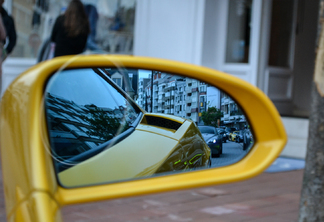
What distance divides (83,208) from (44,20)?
6.33 metres

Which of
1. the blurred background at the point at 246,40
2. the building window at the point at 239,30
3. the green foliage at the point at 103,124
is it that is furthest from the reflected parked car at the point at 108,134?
the building window at the point at 239,30

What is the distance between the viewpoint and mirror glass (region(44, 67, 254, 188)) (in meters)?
0.99

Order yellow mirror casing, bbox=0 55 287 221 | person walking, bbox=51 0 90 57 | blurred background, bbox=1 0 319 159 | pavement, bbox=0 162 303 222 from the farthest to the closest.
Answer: blurred background, bbox=1 0 319 159
person walking, bbox=51 0 90 57
pavement, bbox=0 162 303 222
yellow mirror casing, bbox=0 55 287 221

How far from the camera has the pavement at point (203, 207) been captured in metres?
3.17

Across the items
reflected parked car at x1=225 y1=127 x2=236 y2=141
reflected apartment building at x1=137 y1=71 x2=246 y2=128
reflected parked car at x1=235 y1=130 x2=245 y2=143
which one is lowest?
reflected parked car at x1=235 y1=130 x2=245 y2=143

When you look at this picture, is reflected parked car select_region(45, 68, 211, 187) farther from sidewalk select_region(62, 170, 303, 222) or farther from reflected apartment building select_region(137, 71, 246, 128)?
sidewalk select_region(62, 170, 303, 222)

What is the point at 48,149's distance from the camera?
3.10 feet

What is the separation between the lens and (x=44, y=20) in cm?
877

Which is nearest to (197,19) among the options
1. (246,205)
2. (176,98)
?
(246,205)

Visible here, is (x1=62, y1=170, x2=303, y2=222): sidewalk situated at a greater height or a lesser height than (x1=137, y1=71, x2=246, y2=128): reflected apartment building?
lesser

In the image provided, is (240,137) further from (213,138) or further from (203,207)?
(203,207)

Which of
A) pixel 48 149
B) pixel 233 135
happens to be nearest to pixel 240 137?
pixel 233 135

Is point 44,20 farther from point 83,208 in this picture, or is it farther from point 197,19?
point 83,208

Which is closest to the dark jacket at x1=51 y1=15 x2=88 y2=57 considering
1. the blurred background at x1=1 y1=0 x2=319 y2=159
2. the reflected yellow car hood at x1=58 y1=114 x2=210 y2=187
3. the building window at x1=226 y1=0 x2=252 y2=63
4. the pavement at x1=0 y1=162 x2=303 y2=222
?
the blurred background at x1=1 y1=0 x2=319 y2=159
